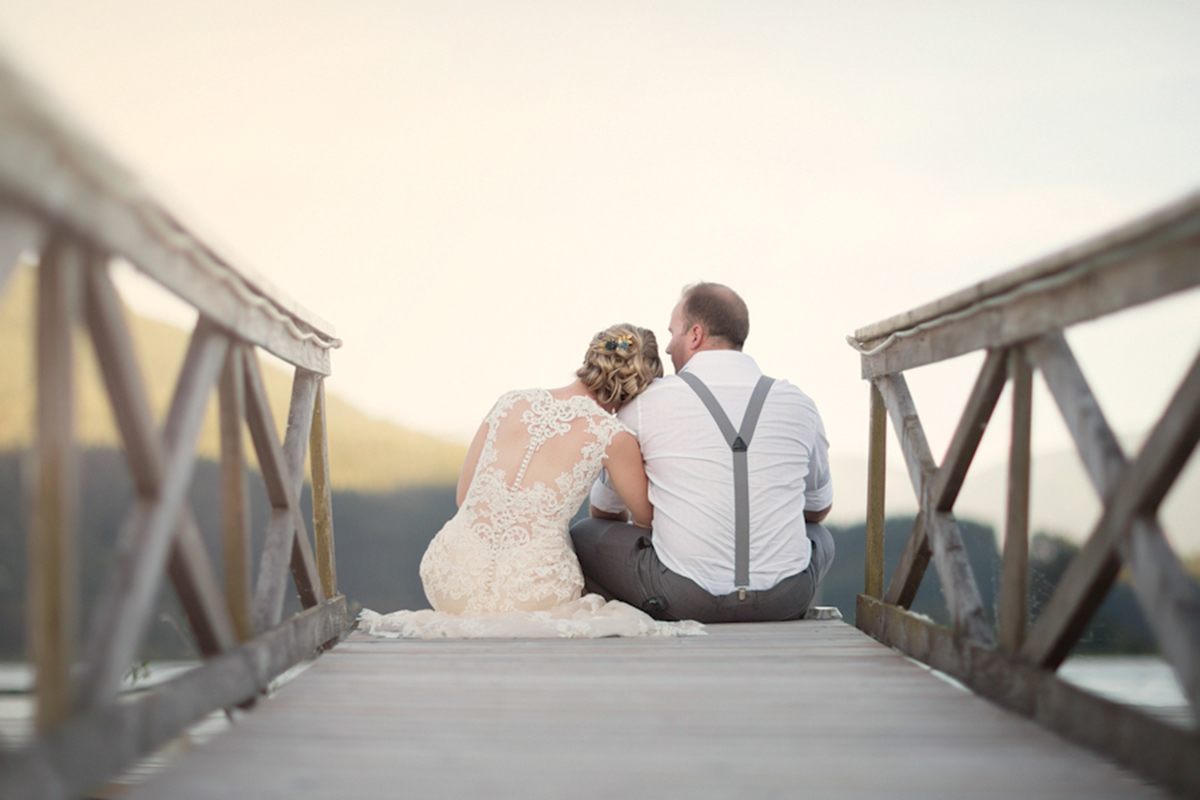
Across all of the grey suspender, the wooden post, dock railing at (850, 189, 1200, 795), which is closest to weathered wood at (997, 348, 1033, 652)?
dock railing at (850, 189, 1200, 795)

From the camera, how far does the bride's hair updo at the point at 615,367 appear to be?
2.73 meters

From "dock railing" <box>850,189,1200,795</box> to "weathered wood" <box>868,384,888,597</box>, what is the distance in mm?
344

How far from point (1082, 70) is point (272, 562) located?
9610mm

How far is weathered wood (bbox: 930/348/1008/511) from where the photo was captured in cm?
183

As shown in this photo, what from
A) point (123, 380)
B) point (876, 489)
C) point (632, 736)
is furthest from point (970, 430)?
point (123, 380)

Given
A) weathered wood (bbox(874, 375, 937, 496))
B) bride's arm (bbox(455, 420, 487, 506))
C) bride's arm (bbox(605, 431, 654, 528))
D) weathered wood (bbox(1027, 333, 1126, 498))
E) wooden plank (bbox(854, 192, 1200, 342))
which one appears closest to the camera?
wooden plank (bbox(854, 192, 1200, 342))

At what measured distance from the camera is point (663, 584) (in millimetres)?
2609

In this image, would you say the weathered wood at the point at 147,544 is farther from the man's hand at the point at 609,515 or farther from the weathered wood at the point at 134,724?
the man's hand at the point at 609,515

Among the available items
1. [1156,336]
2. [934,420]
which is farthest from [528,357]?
[1156,336]

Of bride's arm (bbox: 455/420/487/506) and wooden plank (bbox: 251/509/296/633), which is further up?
bride's arm (bbox: 455/420/487/506)

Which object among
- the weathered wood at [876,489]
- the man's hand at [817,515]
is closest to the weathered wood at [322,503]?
the weathered wood at [876,489]

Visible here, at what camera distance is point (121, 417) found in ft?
4.16

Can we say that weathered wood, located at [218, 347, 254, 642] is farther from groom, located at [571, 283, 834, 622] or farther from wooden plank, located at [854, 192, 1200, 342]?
wooden plank, located at [854, 192, 1200, 342]

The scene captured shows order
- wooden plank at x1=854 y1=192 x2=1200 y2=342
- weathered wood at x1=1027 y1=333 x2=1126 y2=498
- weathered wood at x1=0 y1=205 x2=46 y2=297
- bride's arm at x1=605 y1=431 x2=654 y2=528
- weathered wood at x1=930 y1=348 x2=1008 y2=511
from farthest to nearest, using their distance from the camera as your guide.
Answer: bride's arm at x1=605 y1=431 x2=654 y2=528, weathered wood at x1=930 y1=348 x2=1008 y2=511, weathered wood at x1=1027 y1=333 x2=1126 y2=498, wooden plank at x1=854 y1=192 x2=1200 y2=342, weathered wood at x1=0 y1=205 x2=46 y2=297
